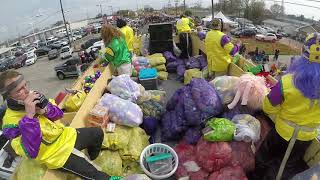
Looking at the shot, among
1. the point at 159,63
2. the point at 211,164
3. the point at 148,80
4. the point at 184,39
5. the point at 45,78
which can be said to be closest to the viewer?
the point at 211,164

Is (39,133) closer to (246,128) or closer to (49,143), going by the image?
(49,143)

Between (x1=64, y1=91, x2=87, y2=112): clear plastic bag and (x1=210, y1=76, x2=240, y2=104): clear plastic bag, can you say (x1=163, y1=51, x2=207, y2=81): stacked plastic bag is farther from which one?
(x1=64, y1=91, x2=87, y2=112): clear plastic bag

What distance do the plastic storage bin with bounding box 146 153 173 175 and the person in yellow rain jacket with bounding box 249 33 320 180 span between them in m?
0.97

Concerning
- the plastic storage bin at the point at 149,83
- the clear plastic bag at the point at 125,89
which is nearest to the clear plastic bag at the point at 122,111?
the clear plastic bag at the point at 125,89

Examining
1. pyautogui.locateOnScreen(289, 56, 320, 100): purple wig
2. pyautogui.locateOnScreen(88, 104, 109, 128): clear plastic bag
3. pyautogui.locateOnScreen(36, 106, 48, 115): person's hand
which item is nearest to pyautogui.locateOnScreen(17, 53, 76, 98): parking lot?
pyautogui.locateOnScreen(88, 104, 109, 128): clear plastic bag

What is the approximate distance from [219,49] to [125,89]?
1.92 metres

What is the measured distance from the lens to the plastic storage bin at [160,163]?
136 inches

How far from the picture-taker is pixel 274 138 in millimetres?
3043

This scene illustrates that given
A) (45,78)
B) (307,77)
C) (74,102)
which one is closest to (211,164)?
(307,77)

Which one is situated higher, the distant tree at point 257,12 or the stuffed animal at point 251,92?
the stuffed animal at point 251,92

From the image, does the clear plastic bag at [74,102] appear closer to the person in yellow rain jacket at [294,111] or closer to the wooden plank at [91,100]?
the wooden plank at [91,100]

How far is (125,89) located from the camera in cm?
473

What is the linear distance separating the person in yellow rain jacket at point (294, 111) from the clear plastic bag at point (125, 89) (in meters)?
2.19

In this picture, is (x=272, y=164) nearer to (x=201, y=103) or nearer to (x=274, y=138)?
(x=274, y=138)
